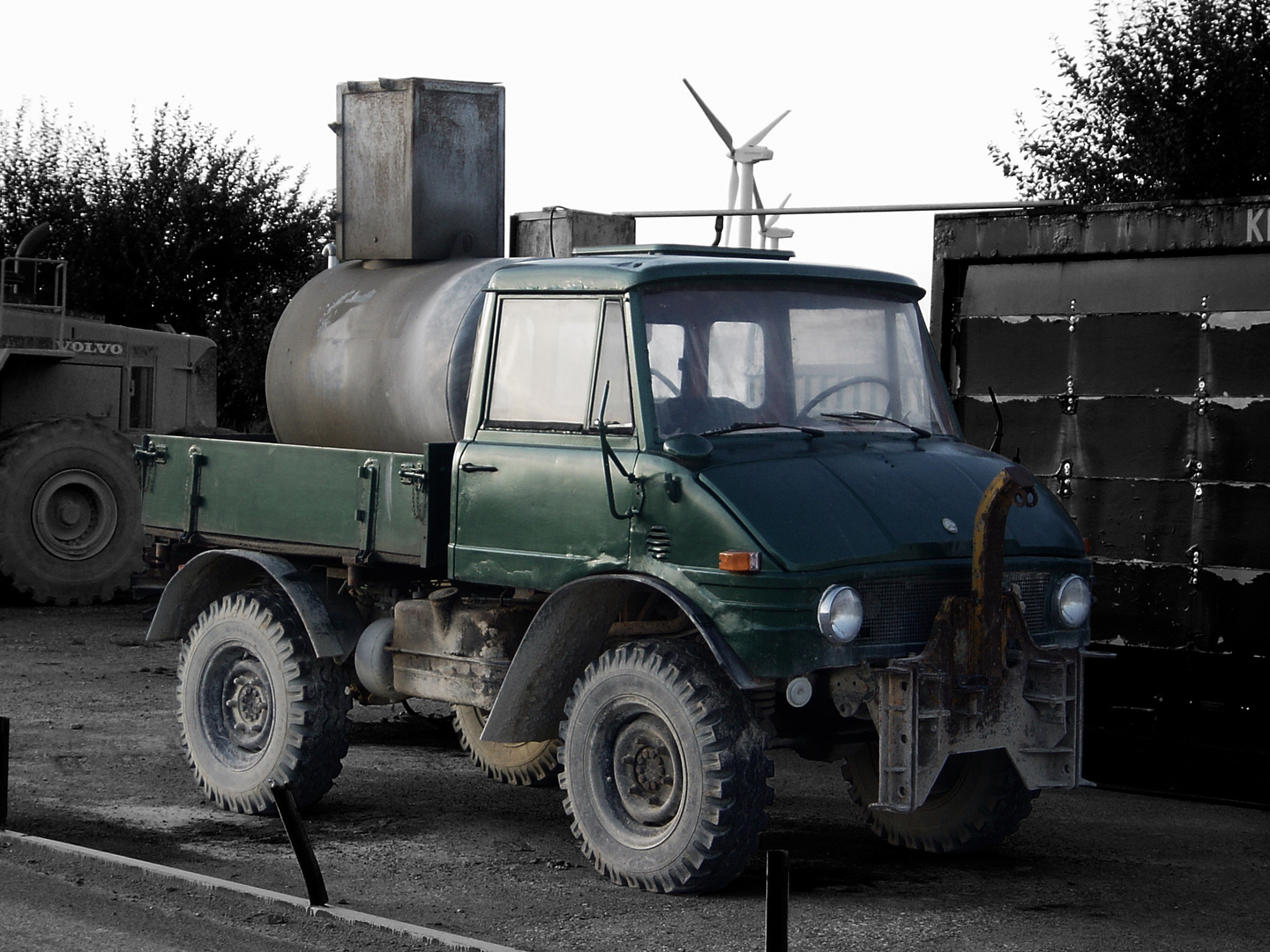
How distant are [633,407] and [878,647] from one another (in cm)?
132

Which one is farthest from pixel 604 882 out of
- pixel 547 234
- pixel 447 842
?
pixel 547 234

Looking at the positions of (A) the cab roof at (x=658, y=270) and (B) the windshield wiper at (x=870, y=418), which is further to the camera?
(B) the windshield wiper at (x=870, y=418)

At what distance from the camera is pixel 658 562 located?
22.2 ft

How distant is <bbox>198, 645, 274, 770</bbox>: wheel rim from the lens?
8477 millimetres

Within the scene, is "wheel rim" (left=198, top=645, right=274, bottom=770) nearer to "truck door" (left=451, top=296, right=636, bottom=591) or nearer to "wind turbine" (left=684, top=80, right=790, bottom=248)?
"truck door" (left=451, top=296, right=636, bottom=591)

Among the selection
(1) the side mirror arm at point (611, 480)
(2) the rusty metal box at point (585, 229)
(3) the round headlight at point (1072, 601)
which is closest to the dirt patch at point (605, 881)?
(3) the round headlight at point (1072, 601)

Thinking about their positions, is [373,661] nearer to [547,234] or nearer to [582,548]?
[582,548]

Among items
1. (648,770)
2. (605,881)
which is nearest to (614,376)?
(648,770)

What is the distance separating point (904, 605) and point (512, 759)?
3.03 meters

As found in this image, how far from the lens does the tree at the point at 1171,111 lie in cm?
3369

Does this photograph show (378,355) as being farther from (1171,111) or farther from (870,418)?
(1171,111)

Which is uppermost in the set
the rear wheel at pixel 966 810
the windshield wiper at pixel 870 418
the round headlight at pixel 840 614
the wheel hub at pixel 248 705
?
the windshield wiper at pixel 870 418

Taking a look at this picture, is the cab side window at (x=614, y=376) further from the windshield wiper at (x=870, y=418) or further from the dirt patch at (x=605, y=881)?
the dirt patch at (x=605, y=881)

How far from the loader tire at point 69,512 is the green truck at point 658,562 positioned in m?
8.70
